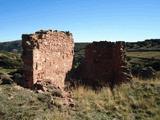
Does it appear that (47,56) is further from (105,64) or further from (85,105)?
(105,64)

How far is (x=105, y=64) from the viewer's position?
1564cm

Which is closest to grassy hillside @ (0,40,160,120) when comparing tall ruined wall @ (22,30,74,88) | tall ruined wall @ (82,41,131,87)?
tall ruined wall @ (22,30,74,88)

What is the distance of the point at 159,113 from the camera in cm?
1019

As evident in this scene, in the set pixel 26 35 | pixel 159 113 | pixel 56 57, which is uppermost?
pixel 26 35

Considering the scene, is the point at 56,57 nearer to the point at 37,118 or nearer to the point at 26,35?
the point at 26,35

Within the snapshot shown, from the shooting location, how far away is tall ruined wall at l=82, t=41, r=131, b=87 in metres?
15.1

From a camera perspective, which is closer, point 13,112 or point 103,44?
point 13,112

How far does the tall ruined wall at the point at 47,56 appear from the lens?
11.6m

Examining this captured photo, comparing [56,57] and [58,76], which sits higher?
[56,57]

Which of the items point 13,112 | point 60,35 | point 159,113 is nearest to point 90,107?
point 159,113

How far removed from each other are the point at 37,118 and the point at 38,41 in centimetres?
471

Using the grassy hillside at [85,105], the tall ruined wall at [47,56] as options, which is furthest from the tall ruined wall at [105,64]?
the grassy hillside at [85,105]

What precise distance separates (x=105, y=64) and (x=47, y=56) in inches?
151

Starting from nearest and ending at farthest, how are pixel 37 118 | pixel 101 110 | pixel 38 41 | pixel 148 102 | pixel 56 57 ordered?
1. pixel 37 118
2. pixel 101 110
3. pixel 148 102
4. pixel 38 41
5. pixel 56 57
